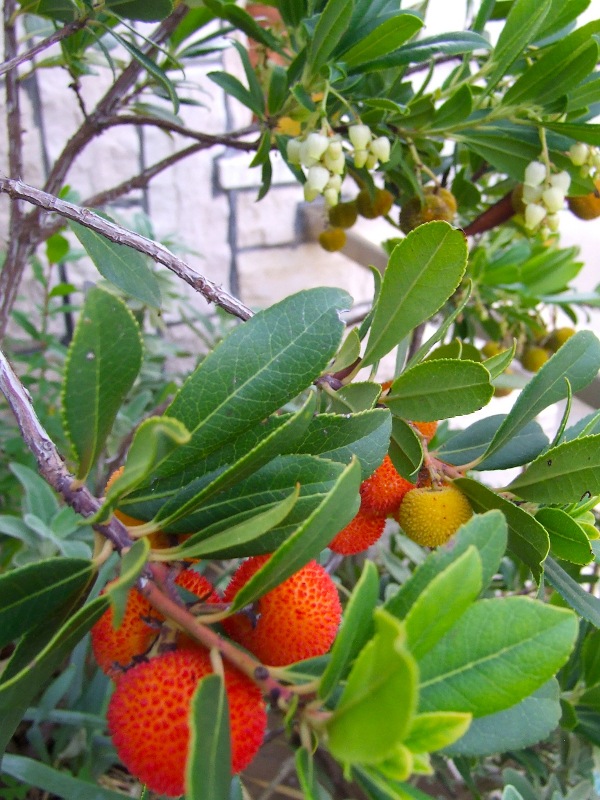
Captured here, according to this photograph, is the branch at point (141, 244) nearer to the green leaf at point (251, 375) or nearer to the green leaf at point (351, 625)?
the green leaf at point (251, 375)

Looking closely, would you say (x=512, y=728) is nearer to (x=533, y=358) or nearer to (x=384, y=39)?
(x=384, y=39)

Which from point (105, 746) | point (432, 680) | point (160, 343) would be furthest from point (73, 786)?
point (160, 343)

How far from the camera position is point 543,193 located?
84cm

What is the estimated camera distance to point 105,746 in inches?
33.5

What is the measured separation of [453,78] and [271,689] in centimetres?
83

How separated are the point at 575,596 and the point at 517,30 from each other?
23.6 inches

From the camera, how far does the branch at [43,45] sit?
603 millimetres

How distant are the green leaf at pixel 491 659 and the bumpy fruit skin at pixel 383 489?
214mm

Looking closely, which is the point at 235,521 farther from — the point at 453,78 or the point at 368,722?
the point at 453,78

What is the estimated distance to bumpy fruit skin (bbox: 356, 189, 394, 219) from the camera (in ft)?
3.30

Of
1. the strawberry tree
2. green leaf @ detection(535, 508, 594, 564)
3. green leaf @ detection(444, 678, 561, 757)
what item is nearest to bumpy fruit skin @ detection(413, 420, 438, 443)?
the strawberry tree

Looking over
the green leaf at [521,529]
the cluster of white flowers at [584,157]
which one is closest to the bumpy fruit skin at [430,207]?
the cluster of white flowers at [584,157]

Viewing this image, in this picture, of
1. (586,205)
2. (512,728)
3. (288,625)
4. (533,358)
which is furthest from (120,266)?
(533,358)

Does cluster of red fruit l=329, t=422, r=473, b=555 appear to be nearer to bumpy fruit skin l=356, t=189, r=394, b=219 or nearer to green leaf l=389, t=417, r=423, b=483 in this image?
green leaf l=389, t=417, r=423, b=483
